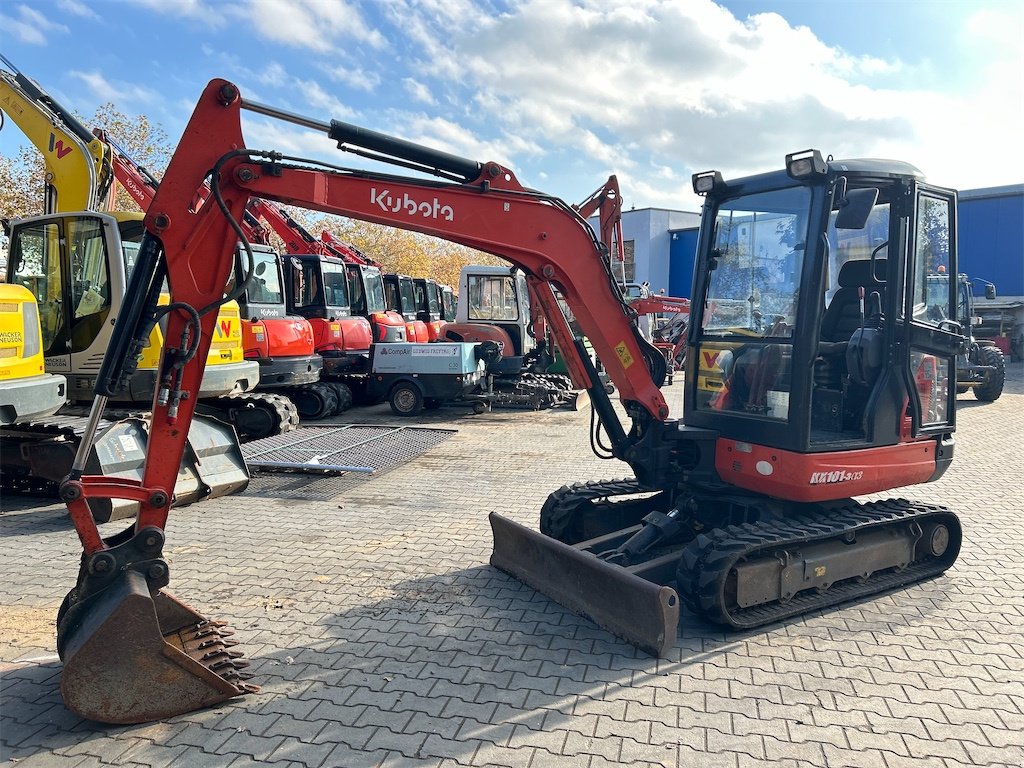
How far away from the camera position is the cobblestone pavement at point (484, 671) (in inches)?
127

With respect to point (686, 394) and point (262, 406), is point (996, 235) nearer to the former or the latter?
point (262, 406)

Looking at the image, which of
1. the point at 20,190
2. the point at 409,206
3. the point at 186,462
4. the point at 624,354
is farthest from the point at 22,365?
the point at 20,190

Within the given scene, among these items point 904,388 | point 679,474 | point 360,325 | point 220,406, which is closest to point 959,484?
point 904,388

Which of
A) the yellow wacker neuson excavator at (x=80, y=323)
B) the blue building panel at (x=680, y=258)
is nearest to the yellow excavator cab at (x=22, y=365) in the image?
the yellow wacker neuson excavator at (x=80, y=323)

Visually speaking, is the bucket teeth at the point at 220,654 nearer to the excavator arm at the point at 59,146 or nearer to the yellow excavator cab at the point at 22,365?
the yellow excavator cab at the point at 22,365

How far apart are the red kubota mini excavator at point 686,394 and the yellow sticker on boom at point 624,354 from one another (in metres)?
0.01

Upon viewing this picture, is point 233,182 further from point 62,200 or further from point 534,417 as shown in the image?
point 534,417

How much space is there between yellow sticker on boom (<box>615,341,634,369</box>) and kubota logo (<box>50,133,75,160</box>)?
8.50 m

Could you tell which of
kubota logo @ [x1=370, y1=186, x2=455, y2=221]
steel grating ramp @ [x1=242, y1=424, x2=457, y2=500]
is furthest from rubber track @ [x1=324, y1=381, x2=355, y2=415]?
kubota logo @ [x1=370, y1=186, x2=455, y2=221]

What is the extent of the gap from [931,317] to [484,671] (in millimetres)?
3807

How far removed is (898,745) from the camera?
326cm

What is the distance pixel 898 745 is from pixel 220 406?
9.61 meters

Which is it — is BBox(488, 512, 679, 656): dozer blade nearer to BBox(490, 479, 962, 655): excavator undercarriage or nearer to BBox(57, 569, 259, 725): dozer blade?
BBox(490, 479, 962, 655): excavator undercarriage

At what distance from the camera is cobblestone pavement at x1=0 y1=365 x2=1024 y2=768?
322cm
